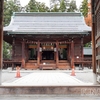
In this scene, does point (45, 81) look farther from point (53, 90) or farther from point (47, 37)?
point (47, 37)

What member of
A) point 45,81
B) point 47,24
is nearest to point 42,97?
point 45,81

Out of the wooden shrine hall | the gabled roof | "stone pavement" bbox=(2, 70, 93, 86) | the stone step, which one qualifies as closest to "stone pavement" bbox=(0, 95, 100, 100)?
the stone step

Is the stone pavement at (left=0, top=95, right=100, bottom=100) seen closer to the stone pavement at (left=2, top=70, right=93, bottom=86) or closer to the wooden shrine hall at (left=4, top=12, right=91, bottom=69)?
the stone pavement at (left=2, top=70, right=93, bottom=86)

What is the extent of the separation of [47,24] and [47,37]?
334cm

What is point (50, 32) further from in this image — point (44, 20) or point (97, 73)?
point (97, 73)

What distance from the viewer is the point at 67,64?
89.2ft

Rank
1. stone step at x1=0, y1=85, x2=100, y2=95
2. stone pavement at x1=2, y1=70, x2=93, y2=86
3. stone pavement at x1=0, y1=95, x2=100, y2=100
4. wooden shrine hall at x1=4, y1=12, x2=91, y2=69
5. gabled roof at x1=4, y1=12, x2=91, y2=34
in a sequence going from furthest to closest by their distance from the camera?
gabled roof at x1=4, y1=12, x2=91, y2=34
wooden shrine hall at x1=4, y1=12, x2=91, y2=69
stone pavement at x1=2, y1=70, x2=93, y2=86
stone step at x1=0, y1=85, x2=100, y2=95
stone pavement at x1=0, y1=95, x2=100, y2=100

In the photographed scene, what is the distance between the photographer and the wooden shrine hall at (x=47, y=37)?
2633 cm

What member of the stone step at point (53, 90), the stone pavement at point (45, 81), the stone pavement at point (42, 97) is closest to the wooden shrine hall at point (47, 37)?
the stone pavement at point (45, 81)

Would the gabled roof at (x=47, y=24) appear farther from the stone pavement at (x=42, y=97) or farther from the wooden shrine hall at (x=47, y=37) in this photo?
the stone pavement at (x=42, y=97)

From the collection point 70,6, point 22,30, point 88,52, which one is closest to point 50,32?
point 22,30

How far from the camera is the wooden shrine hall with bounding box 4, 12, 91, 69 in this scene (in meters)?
26.3

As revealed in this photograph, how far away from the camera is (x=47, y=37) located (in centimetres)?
2742

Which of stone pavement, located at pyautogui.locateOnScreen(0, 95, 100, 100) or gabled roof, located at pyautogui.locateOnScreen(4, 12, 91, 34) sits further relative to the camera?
gabled roof, located at pyautogui.locateOnScreen(4, 12, 91, 34)
